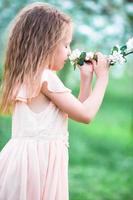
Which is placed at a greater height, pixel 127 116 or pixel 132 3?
pixel 132 3

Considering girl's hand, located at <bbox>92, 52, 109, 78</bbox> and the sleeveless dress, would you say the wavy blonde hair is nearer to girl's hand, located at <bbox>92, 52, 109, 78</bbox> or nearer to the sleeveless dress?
the sleeveless dress

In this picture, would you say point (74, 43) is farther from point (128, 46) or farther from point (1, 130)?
point (128, 46)

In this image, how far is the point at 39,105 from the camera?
11.0 feet

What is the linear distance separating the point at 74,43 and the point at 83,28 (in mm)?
164

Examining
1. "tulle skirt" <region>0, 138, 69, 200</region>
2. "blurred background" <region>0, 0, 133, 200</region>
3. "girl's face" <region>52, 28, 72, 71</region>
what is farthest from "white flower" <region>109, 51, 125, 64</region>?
"blurred background" <region>0, 0, 133, 200</region>

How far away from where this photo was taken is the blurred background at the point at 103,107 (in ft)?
20.0

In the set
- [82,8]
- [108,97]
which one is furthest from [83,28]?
[108,97]

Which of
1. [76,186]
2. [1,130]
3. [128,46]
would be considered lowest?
[76,186]

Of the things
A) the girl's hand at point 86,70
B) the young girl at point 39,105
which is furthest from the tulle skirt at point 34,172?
the girl's hand at point 86,70

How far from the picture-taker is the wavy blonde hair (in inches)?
132

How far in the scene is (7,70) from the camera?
3.43 m

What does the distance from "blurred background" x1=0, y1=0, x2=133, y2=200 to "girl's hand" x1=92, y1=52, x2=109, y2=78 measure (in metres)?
2.65

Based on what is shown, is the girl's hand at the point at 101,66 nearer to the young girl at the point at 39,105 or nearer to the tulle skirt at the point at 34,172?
the young girl at the point at 39,105

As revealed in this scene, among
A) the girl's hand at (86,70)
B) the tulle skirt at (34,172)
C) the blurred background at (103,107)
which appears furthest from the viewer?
the blurred background at (103,107)
